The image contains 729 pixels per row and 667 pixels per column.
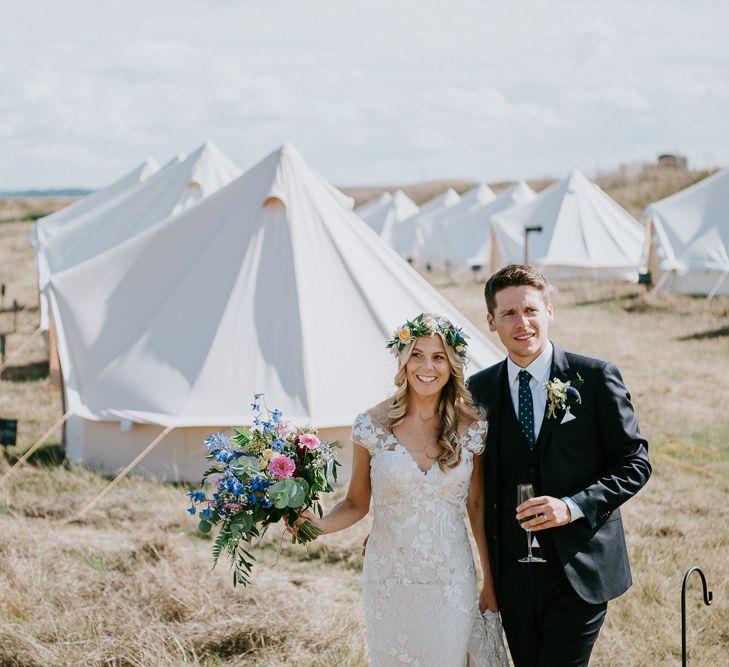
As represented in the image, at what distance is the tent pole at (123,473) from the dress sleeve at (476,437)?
4.49m

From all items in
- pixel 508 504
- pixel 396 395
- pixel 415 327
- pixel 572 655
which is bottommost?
pixel 572 655

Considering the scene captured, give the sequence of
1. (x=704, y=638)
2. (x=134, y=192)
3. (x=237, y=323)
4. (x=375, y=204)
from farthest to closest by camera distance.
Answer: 1. (x=375, y=204)
2. (x=134, y=192)
3. (x=237, y=323)
4. (x=704, y=638)

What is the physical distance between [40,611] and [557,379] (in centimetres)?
311

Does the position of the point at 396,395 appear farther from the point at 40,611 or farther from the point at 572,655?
the point at 40,611

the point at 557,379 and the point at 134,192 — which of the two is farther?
the point at 134,192

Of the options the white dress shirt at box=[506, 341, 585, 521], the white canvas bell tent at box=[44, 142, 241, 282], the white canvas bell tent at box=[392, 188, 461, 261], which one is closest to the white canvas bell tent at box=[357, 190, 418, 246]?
the white canvas bell tent at box=[392, 188, 461, 261]

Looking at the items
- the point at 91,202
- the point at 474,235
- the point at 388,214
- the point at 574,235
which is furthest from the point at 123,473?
the point at 388,214

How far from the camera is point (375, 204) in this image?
3850 cm

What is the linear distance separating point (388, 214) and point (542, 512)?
33137 millimetres

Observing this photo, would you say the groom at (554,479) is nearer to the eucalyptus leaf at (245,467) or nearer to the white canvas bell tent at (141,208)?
the eucalyptus leaf at (245,467)

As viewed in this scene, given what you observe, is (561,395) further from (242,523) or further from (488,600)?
(242,523)

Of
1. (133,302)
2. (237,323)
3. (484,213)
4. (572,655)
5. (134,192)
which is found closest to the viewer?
(572,655)

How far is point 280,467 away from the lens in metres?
3.22

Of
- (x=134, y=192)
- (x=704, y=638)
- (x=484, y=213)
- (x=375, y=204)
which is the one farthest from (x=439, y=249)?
(x=704, y=638)
